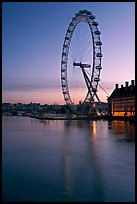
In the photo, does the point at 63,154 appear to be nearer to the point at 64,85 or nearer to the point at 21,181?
the point at 21,181

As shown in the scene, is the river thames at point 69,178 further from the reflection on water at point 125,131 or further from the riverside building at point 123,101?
the riverside building at point 123,101

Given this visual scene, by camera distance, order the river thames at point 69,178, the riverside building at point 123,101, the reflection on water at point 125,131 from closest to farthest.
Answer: the river thames at point 69,178, the reflection on water at point 125,131, the riverside building at point 123,101

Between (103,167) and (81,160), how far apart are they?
119cm

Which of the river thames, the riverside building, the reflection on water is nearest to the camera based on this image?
the river thames

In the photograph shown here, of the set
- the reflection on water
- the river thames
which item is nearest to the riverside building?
the reflection on water

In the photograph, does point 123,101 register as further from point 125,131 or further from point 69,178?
point 69,178

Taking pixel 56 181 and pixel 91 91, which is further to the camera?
pixel 91 91

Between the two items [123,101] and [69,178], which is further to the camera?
[123,101]

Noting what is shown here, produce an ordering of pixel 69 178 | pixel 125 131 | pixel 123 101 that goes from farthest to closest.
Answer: pixel 123 101, pixel 125 131, pixel 69 178

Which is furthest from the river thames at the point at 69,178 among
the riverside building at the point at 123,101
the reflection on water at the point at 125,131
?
the riverside building at the point at 123,101

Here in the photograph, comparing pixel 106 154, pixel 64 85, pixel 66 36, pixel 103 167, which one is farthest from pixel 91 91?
pixel 103 167

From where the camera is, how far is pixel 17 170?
7309 mm

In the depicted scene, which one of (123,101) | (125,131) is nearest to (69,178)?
(125,131)

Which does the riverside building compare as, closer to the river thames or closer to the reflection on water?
the reflection on water
